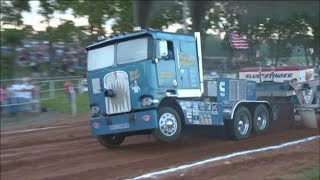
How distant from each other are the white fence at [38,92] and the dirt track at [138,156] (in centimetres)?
524

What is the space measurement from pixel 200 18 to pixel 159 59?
12.6 m

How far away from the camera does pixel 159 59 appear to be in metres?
11.8

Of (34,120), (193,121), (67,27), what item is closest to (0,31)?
(67,27)

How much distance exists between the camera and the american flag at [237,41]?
48.2 ft

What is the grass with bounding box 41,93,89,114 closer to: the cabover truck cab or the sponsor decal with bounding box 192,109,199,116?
the cabover truck cab

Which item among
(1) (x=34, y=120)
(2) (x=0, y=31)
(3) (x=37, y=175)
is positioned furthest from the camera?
(2) (x=0, y=31)

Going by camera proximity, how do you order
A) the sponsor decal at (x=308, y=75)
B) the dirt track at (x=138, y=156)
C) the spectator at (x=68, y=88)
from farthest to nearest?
1. the spectator at (x=68, y=88)
2. the sponsor decal at (x=308, y=75)
3. the dirt track at (x=138, y=156)

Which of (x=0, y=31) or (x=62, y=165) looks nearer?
(x=62, y=165)

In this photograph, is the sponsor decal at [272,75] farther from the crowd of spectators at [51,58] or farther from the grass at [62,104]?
the crowd of spectators at [51,58]

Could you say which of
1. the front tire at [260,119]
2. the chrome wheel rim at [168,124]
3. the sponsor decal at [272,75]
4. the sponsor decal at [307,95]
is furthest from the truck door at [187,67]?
the sponsor decal at [307,95]

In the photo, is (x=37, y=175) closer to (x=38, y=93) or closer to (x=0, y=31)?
(x=38, y=93)

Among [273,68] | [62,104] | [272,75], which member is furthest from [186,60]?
[62,104]

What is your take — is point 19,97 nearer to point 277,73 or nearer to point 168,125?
point 277,73

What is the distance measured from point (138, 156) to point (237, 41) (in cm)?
Answer: 481
